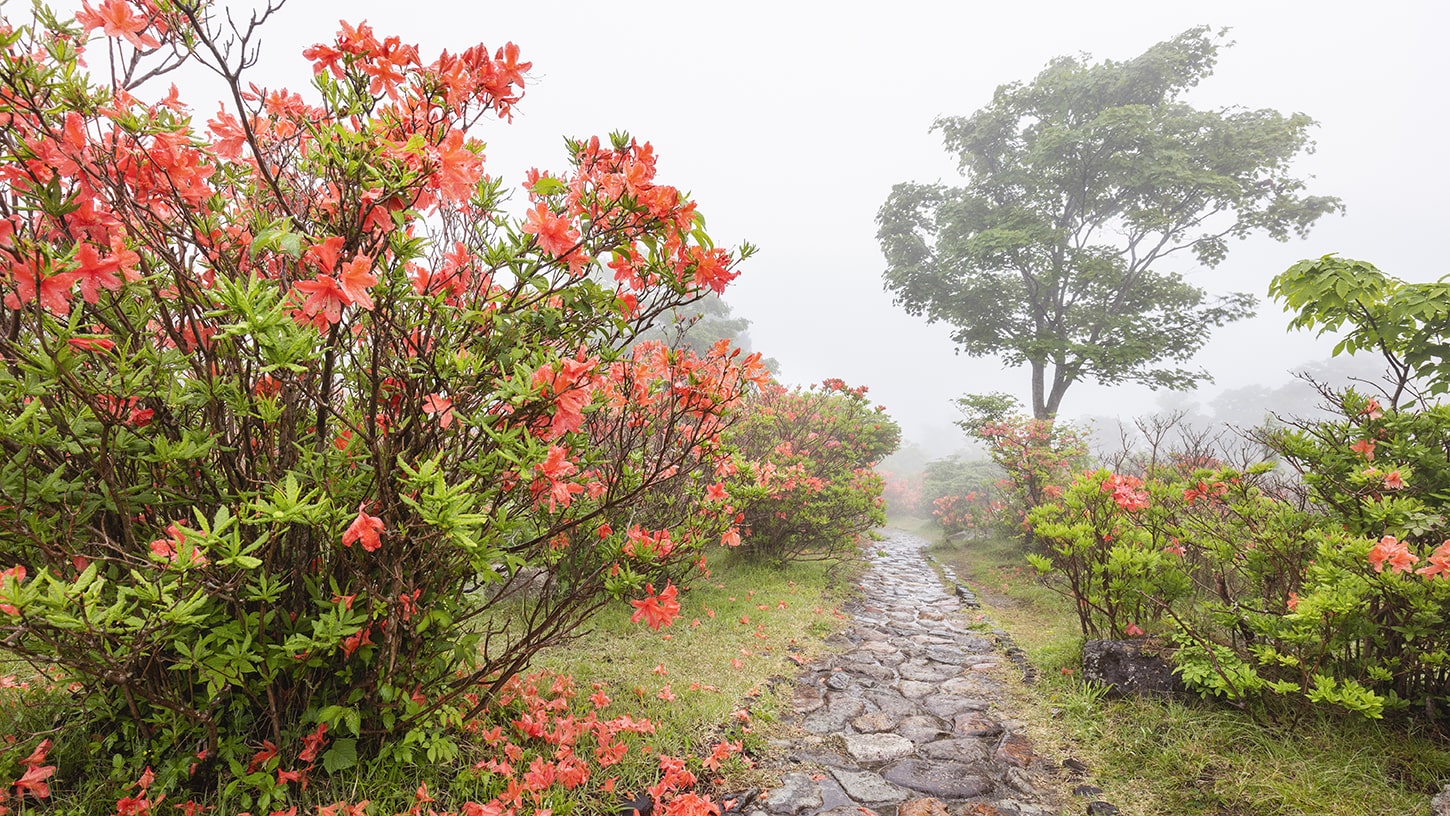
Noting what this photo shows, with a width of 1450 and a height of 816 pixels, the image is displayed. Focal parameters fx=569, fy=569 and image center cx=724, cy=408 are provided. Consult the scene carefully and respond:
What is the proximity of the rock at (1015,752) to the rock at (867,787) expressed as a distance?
0.73 metres

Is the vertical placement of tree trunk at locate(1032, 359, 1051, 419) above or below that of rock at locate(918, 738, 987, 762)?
above

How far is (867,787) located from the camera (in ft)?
9.18

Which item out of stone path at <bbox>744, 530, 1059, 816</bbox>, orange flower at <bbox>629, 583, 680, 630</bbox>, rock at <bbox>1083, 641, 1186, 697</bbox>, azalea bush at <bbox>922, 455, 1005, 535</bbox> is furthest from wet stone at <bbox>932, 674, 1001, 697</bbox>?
azalea bush at <bbox>922, 455, 1005, 535</bbox>

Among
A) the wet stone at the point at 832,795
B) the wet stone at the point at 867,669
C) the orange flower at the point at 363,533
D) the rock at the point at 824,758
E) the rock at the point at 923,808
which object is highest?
the orange flower at the point at 363,533

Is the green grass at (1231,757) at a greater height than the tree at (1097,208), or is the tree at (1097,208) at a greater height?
the tree at (1097,208)

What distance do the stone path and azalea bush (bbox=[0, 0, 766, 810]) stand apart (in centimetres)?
172

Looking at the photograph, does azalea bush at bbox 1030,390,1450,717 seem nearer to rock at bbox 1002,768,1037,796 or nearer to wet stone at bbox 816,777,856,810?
rock at bbox 1002,768,1037,796

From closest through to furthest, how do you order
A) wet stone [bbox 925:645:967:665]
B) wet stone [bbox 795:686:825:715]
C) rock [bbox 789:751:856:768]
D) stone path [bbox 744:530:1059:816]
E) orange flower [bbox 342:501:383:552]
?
orange flower [bbox 342:501:383:552] → stone path [bbox 744:530:1059:816] → rock [bbox 789:751:856:768] → wet stone [bbox 795:686:825:715] → wet stone [bbox 925:645:967:665]

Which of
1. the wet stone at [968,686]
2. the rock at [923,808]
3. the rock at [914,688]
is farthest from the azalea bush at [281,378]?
the wet stone at [968,686]

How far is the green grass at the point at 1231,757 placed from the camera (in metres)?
2.42

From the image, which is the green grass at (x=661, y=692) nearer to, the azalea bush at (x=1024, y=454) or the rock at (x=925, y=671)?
the rock at (x=925, y=671)

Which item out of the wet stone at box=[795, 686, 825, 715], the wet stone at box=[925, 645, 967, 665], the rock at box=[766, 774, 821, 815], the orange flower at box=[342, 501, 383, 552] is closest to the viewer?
the orange flower at box=[342, 501, 383, 552]

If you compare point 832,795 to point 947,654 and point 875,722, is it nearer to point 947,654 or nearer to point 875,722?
point 875,722

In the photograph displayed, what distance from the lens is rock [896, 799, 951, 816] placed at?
259 centimetres
